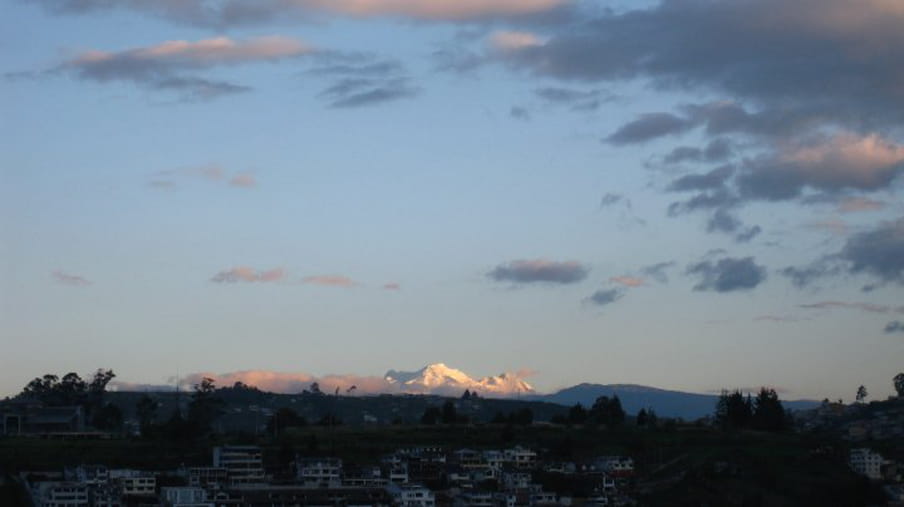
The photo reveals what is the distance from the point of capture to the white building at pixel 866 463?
148m

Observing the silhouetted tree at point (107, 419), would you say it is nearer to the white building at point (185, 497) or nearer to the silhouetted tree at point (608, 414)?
the silhouetted tree at point (608, 414)

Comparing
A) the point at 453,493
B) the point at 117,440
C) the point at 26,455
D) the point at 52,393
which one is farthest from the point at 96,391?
the point at 453,493

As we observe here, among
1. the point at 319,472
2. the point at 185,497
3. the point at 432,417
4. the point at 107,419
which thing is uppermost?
the point at 432,417

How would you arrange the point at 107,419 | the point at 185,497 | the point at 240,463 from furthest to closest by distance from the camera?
the point at 107,419 < the point at 240,463 < the point at 185,497

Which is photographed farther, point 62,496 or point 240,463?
point 240,463

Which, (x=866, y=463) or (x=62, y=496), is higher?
(x=866, y=463)

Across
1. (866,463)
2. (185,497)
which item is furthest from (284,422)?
(866,463)

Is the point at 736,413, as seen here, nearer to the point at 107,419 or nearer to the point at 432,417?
the point at 432,417

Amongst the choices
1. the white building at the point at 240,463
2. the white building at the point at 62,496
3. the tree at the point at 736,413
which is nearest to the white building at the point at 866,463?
the tree at the point at 736,413

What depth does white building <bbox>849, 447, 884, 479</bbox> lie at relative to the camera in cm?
14788

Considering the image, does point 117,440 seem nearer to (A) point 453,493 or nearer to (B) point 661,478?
(A) point 453,493

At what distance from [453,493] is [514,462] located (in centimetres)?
1430

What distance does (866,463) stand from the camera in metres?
149

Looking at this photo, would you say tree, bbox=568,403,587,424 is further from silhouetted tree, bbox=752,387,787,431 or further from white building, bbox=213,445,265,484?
white building, bbox=213,445,265,484
